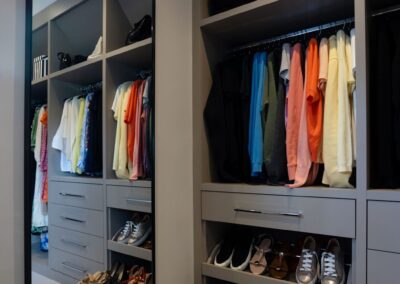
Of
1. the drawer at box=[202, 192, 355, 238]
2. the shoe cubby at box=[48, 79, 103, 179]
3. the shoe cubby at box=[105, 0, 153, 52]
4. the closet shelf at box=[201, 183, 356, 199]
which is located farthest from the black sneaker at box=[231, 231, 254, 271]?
the shoe cubby at box=[105, 0, 153, 52]

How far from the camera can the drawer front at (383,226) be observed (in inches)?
41.2

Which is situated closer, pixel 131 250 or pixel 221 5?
pixel 131 250

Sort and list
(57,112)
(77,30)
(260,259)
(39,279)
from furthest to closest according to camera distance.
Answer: (260,259), (77,30), (57,112), (39,279)

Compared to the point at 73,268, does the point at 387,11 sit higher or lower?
higher

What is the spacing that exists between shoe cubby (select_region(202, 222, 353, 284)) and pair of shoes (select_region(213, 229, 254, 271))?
1 centimetres

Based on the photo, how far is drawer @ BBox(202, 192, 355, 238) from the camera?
1.16m

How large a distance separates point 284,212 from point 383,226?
0.36 meters

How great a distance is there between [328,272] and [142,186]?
0.81 metres

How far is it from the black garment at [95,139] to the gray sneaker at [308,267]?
889 mm

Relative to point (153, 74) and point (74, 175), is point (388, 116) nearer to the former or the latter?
point (153, 74)

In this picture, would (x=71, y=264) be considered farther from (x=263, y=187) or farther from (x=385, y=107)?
(x=385, y=107)

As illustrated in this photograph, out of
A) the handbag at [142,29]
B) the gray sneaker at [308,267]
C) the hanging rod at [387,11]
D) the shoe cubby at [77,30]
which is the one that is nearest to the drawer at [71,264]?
the shoe cubby at [77,30]

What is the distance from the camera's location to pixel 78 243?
121cm

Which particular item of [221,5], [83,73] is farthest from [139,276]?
[221,5]
